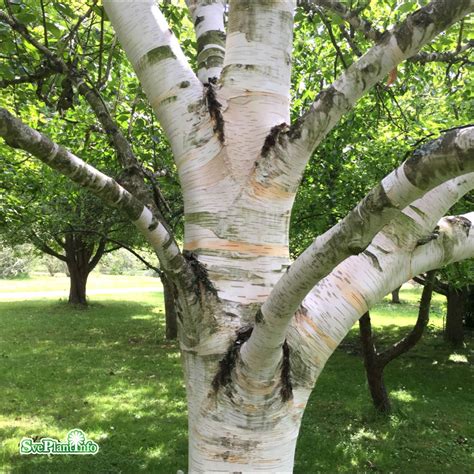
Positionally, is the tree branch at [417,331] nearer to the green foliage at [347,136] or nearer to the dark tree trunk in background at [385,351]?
the dark tree trunk in background at [385,351]

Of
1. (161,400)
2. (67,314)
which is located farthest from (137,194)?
(67,314)

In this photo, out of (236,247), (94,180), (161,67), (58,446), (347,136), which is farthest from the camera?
(347,136)

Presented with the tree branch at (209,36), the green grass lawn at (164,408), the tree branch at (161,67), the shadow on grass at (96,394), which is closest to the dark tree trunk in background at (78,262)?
the shadow on grass at (96,394)

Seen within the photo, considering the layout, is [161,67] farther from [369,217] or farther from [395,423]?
[395,423]

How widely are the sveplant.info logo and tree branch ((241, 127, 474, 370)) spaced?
5.10m

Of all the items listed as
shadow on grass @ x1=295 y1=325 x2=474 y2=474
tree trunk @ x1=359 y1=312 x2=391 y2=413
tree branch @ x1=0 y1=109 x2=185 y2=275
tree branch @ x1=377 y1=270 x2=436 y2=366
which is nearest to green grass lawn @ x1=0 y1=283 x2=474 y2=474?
shadow on grass @ x1=295 y1=325 x2=474 y2=474

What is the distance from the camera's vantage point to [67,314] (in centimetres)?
1850

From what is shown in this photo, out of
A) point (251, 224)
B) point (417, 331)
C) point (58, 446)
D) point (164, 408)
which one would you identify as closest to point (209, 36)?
point (251, 224)

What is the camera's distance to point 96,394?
27.6 feet

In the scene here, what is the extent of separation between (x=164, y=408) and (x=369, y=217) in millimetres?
7399

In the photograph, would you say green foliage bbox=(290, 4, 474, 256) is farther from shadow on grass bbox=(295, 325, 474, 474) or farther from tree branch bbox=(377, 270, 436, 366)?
shadow on grass bbox=(295, 325, 474, 474)

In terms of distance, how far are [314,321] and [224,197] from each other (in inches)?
20.8

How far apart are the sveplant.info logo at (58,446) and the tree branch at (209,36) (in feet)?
15.9

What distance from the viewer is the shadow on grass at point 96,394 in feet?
19.2
